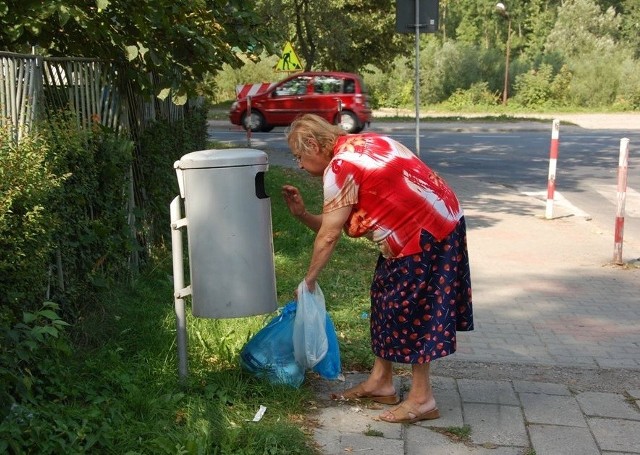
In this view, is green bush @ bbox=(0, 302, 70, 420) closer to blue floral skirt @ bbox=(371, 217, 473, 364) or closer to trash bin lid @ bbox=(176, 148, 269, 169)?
trash bin lid @ bbox=(176, 148, 269, 169)

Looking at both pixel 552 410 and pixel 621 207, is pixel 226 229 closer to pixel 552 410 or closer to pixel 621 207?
pixel 552 410

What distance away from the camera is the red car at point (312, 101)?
82.3 ft

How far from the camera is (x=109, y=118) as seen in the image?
21.2 feet

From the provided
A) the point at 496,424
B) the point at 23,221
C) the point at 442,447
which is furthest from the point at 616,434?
the point at 23,221

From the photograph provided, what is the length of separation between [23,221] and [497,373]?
2.93 metres

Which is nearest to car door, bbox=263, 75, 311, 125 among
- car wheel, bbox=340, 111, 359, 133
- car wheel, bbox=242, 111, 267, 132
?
Result: car wheel, bbox=242, 111, 267, 132

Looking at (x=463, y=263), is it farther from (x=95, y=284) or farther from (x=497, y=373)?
(x=95, y=284)

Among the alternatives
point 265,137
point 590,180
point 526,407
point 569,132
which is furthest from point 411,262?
point 569,132

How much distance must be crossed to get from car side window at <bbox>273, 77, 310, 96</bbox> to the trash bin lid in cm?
2139

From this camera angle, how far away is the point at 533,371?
5.54m

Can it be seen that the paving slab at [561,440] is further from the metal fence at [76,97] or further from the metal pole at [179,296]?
the metal fence at [76,97]

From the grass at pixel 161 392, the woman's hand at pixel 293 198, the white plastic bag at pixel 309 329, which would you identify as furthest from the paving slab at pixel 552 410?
the woman's hand at pixel 293 198

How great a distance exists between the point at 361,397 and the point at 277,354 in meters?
0.50

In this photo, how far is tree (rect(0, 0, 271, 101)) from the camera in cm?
601
